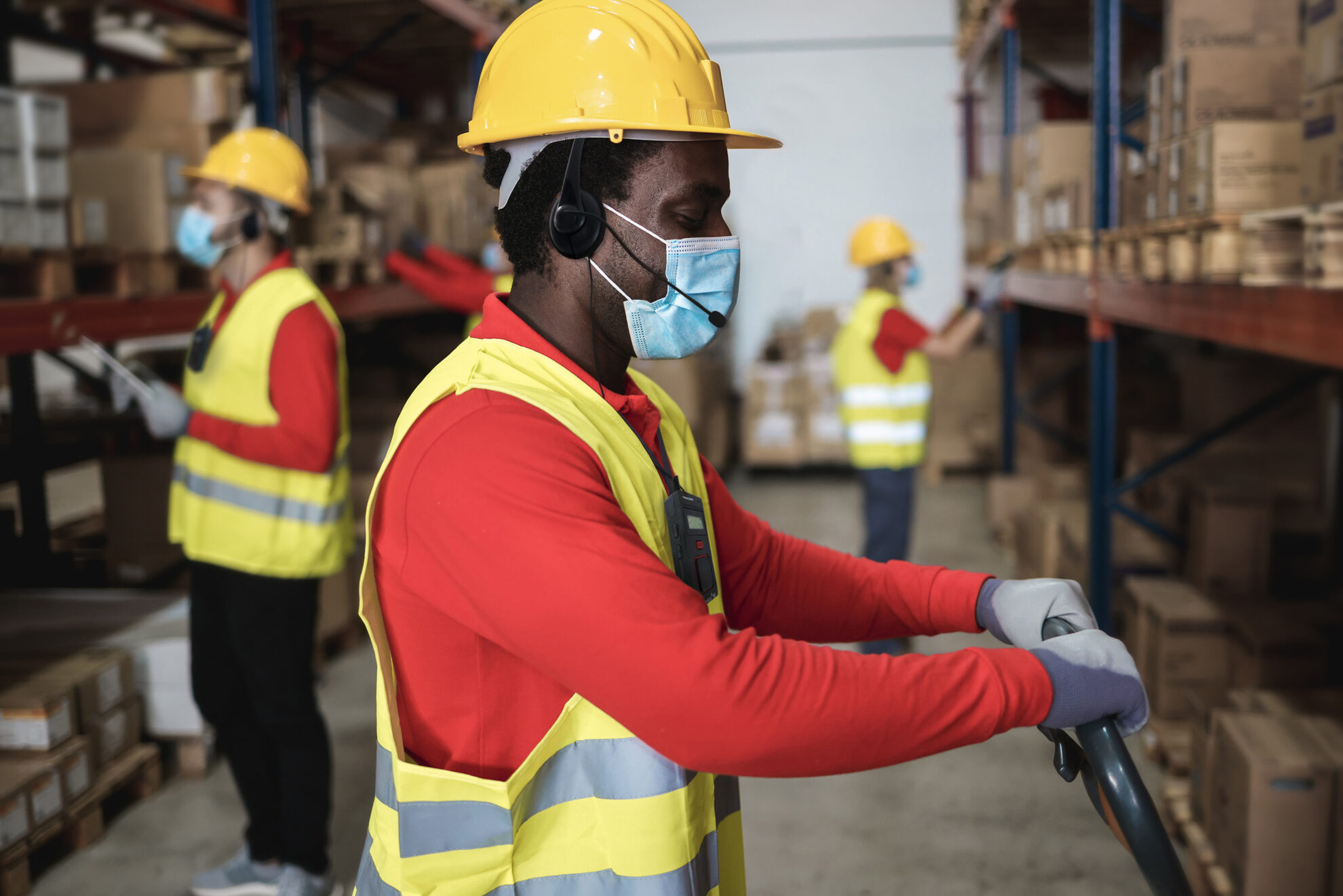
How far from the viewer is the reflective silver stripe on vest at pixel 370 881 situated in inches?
53.2

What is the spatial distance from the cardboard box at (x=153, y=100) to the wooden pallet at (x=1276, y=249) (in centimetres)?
398

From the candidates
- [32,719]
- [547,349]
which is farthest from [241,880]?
[547,349]

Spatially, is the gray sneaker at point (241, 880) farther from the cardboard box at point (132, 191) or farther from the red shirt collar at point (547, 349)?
the red shirt collar at point (547, 349)

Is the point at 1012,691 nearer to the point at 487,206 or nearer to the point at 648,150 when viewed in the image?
the point at 648,150

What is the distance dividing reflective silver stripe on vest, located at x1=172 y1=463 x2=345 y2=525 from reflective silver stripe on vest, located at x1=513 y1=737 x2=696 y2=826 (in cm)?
213

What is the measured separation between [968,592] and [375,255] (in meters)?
5.15

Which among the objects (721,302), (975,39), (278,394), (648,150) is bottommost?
(278,394)

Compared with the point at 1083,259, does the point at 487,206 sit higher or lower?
higher

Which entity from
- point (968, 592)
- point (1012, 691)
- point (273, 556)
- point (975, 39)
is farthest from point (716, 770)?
point (975, 39)

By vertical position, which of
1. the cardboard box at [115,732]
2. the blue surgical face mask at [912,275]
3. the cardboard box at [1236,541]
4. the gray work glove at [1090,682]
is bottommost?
the cardboard box at [115,732]

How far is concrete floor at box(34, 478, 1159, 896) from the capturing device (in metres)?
3.64

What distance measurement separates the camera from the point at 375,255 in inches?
240

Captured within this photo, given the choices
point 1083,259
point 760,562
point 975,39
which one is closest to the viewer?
point 760,562

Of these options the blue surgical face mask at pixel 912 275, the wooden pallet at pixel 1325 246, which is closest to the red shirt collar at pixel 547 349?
the wooden pallet at pixel 1325 246
